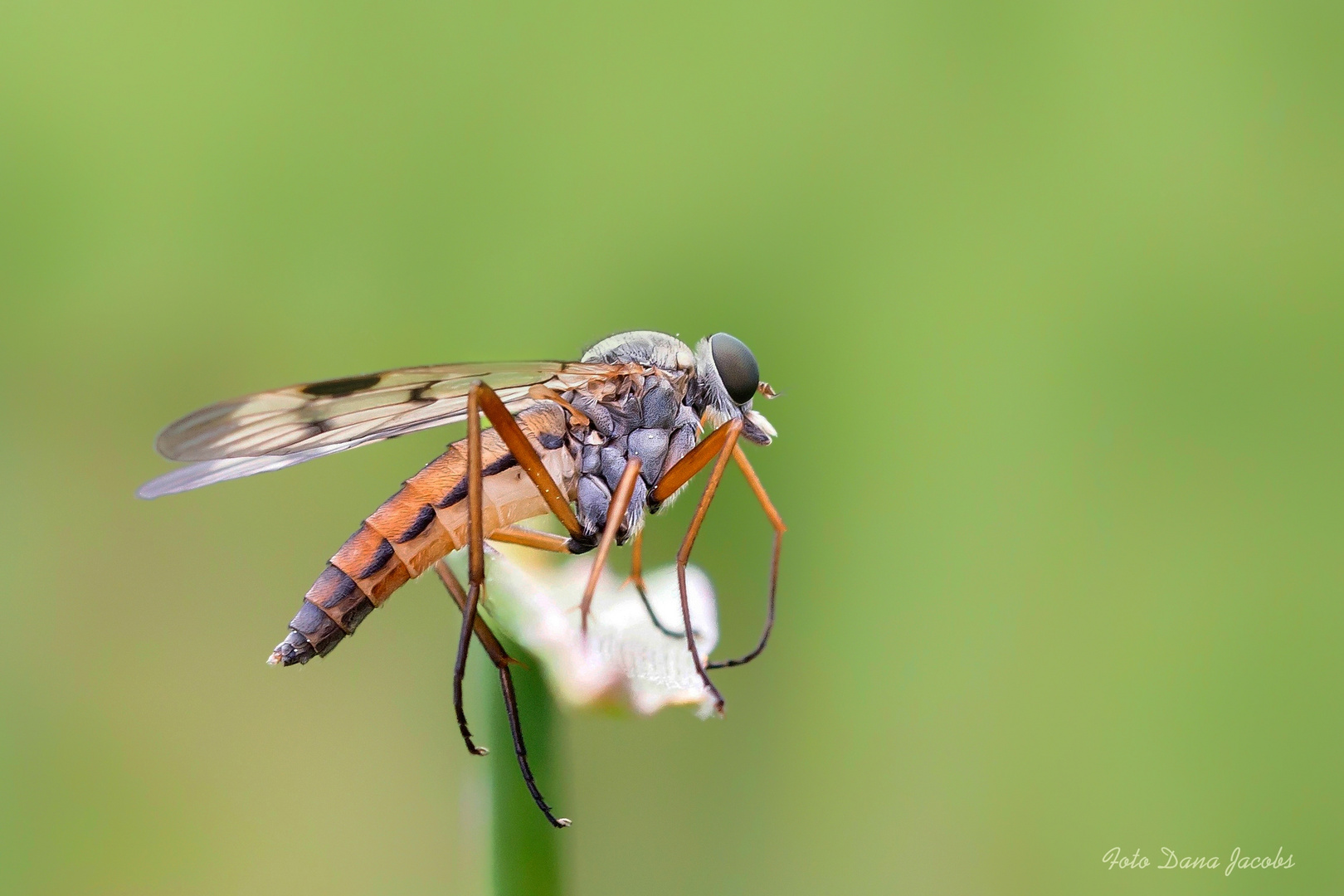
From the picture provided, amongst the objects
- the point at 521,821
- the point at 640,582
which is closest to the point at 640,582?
the point at 640,582

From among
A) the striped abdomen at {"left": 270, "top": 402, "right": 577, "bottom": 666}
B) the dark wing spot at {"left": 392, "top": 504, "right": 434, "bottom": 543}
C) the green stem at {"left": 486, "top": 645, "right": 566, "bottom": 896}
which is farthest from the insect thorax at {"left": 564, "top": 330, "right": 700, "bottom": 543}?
the green stem at {"left": 486, "top": 645, "right": 566, "bottom": 896}

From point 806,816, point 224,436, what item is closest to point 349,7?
point 224,436

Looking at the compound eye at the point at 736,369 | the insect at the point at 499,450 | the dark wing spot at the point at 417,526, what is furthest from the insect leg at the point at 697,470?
the dark wing spot at the point at 417,526

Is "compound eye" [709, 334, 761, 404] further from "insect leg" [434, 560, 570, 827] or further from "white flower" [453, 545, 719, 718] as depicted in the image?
"insect leg" [434, 560, 570, 827]

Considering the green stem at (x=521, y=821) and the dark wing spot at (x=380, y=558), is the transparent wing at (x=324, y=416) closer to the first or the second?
the dark wing spot at (x=380, y=558)

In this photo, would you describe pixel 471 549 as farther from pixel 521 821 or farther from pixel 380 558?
pixel 521 821

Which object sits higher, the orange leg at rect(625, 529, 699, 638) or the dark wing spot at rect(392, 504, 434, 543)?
the dark wing spot at rect(392, 504, 434, 543)

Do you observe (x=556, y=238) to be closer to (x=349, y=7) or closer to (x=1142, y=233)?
(x=349, y=7)
